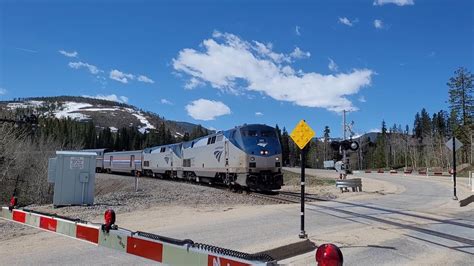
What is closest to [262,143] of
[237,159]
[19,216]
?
[237,159]

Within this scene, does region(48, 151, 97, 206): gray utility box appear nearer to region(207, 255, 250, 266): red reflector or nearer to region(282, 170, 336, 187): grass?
region(207, 255, 250, 266): red reflector

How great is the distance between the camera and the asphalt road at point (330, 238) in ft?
28.1

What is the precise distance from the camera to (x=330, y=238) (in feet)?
35.3

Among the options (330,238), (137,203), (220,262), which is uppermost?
(220,262)

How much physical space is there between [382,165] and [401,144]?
8682 mm

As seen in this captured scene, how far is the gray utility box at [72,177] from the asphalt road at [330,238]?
17.9 feet

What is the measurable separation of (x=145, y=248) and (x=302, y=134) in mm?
7111

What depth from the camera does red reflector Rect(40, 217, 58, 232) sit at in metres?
6.54

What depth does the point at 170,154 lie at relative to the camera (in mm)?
41750

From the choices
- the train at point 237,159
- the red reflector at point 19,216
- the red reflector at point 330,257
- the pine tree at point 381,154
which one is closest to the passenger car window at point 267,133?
the train at point 237,159

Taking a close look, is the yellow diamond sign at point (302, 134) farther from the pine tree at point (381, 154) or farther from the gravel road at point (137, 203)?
the pine tree at point (381, 154)

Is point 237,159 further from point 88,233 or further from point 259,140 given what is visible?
point 88,233

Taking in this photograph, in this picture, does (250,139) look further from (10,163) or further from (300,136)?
(10,163)

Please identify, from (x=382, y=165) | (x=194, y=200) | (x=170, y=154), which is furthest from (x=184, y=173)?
(x=382, y=165)
